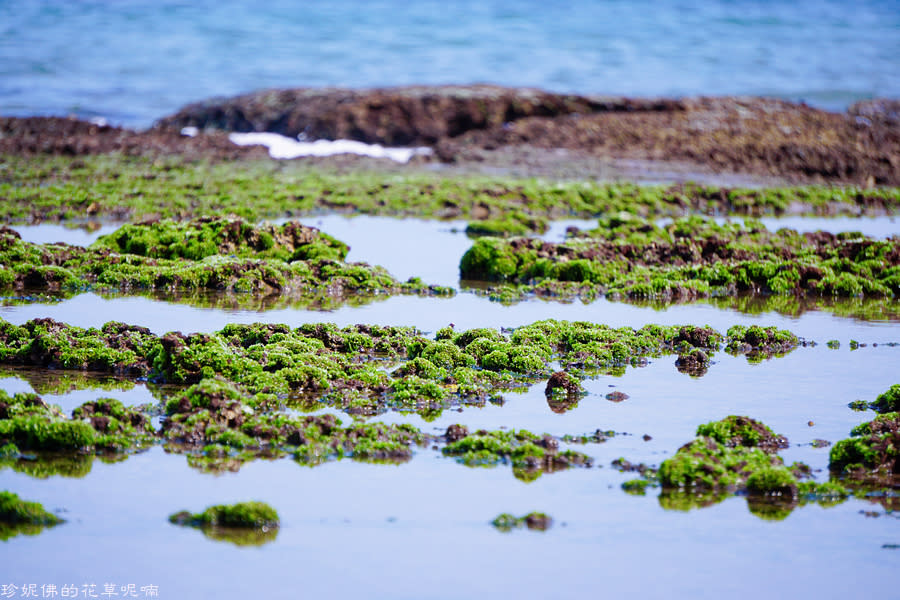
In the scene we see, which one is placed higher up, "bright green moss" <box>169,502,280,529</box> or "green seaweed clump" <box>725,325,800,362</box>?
"green seaweed clump" <box>725,325,800,362</box>

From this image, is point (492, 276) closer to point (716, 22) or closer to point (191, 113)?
point (191, 113)

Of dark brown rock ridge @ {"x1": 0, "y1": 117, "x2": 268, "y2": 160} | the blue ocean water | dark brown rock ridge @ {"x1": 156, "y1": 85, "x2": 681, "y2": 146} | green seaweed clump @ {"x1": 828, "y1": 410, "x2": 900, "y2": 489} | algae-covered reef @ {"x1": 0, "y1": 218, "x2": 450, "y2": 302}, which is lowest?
green seaweed clump @ {"x1": 828, "y1": 410, "x2": 900, "y2": 489}

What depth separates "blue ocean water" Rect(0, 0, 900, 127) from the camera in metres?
43.2

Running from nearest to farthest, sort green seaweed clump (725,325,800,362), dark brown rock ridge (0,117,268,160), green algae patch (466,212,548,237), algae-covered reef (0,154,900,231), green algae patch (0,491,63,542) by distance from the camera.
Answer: green algae patch (0,491,63,542) < green seaweed clump (725,325,800,362) < green algae patch (466,212,548,237) < algae-covered reef (0,154,900,231) < dark brown rock ridge (0,117,268,160)

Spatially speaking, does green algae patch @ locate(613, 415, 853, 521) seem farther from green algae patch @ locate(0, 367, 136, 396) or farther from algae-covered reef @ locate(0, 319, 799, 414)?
green algae patch @ locate(0, 367, 136, 396)

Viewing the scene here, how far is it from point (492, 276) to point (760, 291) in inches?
150

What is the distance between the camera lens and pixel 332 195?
22266mm

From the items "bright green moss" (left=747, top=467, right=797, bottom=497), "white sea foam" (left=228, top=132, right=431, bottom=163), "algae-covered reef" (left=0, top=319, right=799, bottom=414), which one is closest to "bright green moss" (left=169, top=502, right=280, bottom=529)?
"algae-covered reef" (left=0, top=319, right=799, bottom=414)

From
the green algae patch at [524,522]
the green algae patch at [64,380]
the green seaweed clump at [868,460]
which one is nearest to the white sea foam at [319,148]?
the green algae patch at [64,380]

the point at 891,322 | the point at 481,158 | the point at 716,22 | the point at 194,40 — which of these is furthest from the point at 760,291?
the point at 716,22

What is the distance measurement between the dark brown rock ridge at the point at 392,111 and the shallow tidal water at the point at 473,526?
23175 mm

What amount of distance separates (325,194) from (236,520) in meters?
16.3

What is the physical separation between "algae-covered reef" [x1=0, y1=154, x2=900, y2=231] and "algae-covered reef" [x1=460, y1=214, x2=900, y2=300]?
3538mm

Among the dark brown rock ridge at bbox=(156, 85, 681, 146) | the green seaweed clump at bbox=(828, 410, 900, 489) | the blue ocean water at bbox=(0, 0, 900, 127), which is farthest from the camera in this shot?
the blue ocean water at bbox=(0, 0, 900, 127)
